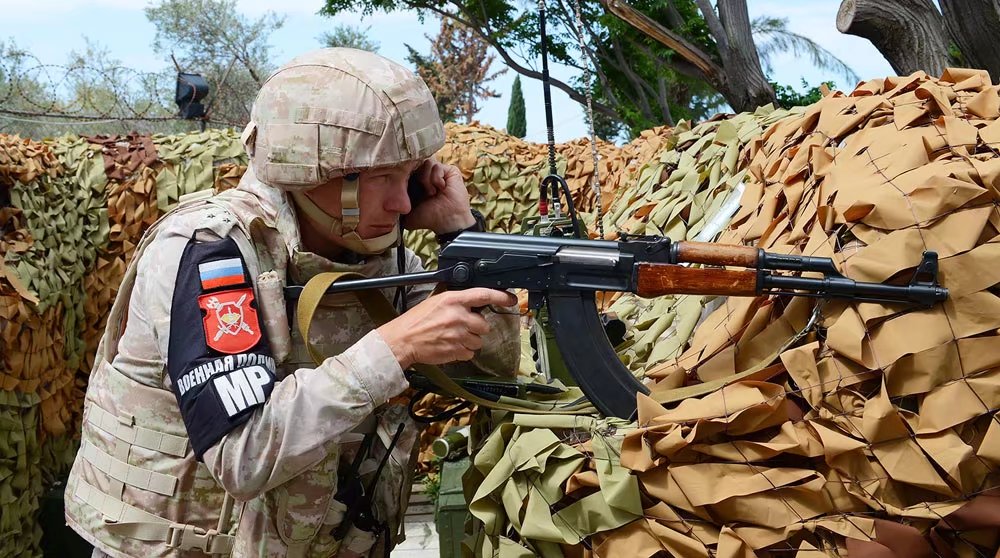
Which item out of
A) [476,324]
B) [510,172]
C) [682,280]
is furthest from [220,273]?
[510,172]

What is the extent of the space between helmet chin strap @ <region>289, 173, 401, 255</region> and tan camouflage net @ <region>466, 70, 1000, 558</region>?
0.68m

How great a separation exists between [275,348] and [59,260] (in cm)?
412

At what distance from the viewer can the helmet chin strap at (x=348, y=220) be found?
2438mm

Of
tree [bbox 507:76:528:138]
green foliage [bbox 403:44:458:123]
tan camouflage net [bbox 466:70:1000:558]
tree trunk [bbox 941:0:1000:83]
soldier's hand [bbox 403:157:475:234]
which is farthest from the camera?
green foliage [bbox 403:44:458:123]

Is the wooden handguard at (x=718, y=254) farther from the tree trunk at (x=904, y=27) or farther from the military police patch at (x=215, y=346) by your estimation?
the tree trunk at (x=904, y=27)

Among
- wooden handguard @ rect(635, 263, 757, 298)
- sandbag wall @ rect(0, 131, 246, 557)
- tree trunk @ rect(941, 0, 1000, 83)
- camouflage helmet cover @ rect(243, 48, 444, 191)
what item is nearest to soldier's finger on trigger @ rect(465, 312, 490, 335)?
wooden handguard @ rect(635, 263, 757, 298)

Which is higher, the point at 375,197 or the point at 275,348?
the point at 375,197

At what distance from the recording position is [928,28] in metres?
5.43

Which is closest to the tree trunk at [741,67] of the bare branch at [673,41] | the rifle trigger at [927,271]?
the bare branch at [673,41]

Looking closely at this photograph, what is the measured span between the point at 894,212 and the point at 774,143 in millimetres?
1244

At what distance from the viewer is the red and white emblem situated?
2105mm

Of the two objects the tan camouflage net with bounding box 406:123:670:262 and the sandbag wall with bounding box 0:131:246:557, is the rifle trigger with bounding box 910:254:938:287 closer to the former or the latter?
the sandbag wall with bounding box 0:131:246:557

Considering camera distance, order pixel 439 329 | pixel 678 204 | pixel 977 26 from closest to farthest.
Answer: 1. pixel 439 329
2. pixel 678 204
3. pixel 977 26

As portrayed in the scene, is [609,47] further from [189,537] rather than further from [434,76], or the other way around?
[189,537]
